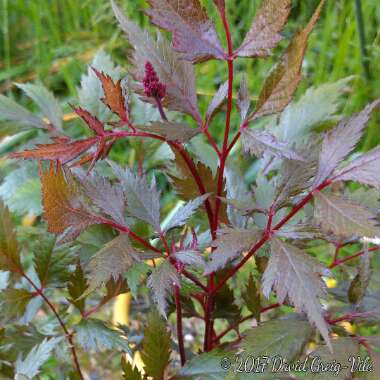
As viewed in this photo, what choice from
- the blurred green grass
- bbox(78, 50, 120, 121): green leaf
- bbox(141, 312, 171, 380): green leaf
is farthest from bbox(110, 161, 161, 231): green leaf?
the blurred green grass

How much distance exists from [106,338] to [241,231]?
22 centimetres

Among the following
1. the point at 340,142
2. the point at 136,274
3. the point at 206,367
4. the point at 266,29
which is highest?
the point at 266,29

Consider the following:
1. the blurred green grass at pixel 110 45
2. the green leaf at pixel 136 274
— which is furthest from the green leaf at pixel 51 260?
the blurred green grass at pixel 110 45

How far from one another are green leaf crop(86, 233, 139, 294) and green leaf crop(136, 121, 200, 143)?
102 millimetres

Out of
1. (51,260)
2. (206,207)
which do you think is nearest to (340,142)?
(206,207)

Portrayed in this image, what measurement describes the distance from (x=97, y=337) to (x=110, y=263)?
0.17 m

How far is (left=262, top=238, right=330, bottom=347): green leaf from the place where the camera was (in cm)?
41

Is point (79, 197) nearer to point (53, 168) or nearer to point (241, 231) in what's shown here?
point (53, 168)

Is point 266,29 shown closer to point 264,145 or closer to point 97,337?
point 264,145

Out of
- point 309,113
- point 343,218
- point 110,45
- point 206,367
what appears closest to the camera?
point 343,218

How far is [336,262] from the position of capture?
620 mm

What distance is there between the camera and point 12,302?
0.59 metres

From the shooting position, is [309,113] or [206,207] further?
[309,113]

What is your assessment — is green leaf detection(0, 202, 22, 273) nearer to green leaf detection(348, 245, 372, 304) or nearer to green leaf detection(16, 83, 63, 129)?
green leaf detection(16, 83, 63, 129)
